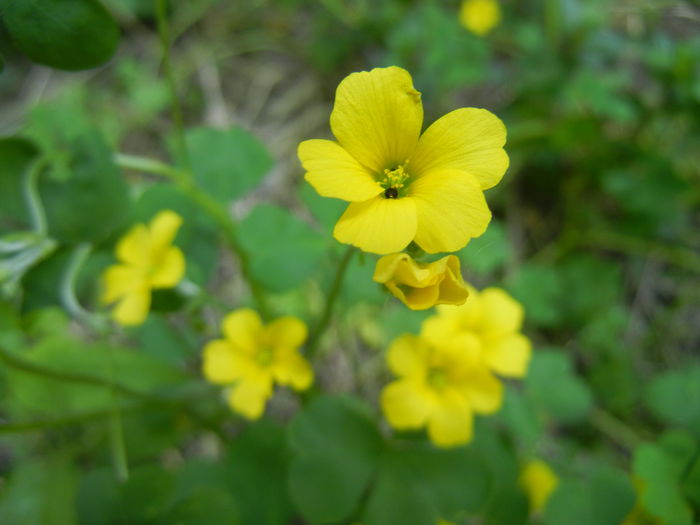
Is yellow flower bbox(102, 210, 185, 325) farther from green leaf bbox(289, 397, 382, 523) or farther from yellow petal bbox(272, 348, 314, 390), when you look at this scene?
green leaf bbox(289, 397, 382, 523)

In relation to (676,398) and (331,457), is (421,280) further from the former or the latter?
(676,398)

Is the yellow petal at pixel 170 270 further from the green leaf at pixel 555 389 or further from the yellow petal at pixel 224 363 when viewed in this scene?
the green leaf at pixel 555 389

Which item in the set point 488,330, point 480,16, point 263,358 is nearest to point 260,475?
point 263,358

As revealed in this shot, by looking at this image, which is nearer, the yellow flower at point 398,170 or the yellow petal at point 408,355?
the yellow flower at point 398,170

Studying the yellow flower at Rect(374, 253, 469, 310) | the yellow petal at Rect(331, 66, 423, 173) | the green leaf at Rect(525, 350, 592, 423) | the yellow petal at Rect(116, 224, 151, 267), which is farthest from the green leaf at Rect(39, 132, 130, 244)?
the green leaf at Rect(525, 350, 592, 423)

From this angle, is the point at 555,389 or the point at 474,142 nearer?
the point at 474,142

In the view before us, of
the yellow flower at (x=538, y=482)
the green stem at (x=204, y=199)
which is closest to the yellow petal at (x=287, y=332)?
the green stem at (x=204, y=199)
